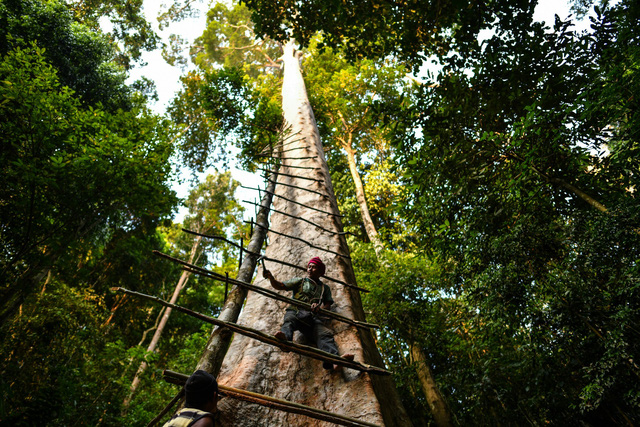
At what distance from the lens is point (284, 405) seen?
1397 mm

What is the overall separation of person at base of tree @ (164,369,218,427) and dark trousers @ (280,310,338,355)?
2.50 feet

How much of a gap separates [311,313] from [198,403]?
1.03 m

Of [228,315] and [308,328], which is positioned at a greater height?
[308,328]

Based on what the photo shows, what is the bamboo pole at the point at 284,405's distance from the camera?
1324 millimetres

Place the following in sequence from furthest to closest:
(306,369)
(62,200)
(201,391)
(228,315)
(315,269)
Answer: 1. (62,200)
2. (315,269)
3. (306,369)
4. (228,315)
5. (201,391)

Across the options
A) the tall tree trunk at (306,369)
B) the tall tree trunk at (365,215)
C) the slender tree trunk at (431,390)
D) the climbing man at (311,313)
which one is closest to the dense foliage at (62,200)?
the tall tree trunk at (306,369)

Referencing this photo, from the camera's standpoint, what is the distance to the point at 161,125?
651 cm

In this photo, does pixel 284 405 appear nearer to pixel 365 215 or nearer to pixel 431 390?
pixel 431 390

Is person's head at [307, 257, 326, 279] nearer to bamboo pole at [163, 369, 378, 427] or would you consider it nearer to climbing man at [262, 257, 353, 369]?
climbing man at [262, 257, 353, 369]

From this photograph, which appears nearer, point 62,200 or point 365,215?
point 62,200

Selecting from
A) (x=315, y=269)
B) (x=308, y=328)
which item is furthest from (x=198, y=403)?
(x=315, y=269)

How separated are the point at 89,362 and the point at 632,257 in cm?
880

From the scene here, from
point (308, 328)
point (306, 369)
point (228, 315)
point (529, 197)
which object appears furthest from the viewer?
point (529, 197)

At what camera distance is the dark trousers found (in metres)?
2.08
